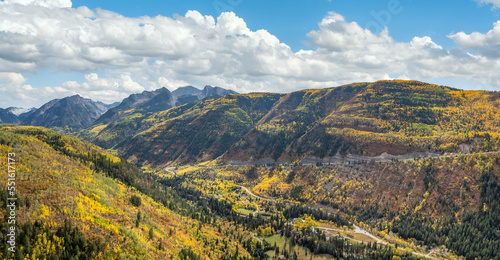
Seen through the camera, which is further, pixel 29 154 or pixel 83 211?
pixel 29 154

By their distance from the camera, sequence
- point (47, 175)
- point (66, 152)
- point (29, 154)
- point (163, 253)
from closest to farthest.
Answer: point (163, 253), point (47, 175), point (29, 154), point (66, 152)

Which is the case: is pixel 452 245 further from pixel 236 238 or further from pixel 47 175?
pixel 47 175

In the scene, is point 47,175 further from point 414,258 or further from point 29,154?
point 414,258

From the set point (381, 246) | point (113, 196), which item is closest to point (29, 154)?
point (113, 196)

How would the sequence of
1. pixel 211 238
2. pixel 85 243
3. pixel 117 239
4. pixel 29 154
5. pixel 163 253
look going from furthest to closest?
pixel 211 238, pixel 29 154, pixel 163 253, pixel 117 239, pixel 85 243

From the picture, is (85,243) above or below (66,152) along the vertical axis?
below

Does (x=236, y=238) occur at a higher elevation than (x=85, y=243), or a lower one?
lower

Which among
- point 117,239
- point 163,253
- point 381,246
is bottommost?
point 381,246

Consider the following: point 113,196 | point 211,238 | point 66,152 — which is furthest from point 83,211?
point 66,152

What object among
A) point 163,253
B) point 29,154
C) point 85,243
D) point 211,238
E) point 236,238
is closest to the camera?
point 85,243
